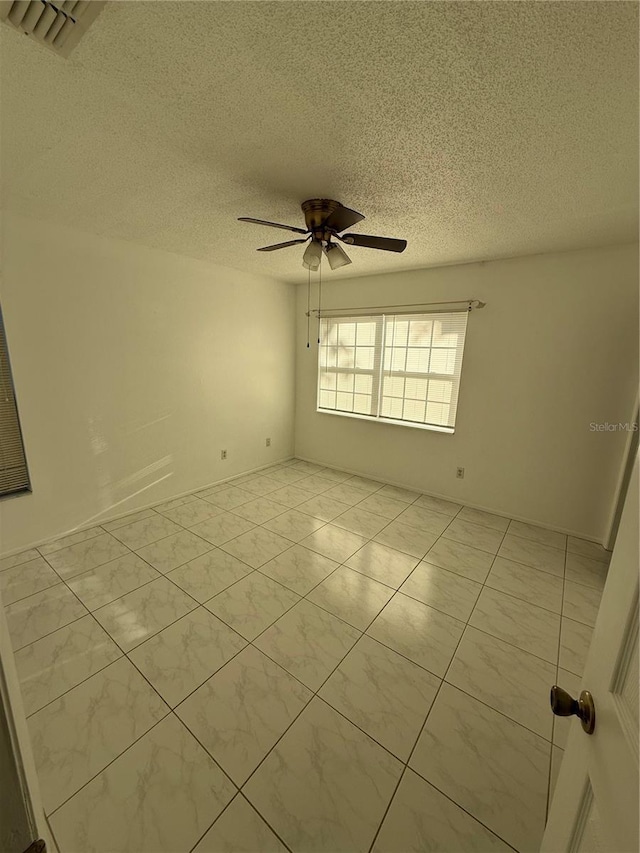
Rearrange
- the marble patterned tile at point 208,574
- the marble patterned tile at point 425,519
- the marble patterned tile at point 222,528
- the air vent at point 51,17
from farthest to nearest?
1. the marble patterned tile at point 425,519
2. the marble patterned tile at point 222,528
3. the marble patterned tile at point 208,574
4. the air vent at point 51,17

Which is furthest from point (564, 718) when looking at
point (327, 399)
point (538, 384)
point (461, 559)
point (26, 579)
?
point (327, 399)

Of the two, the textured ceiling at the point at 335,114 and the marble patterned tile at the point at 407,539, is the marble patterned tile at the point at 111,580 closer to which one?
the marble patterned tile at the point at 407,539

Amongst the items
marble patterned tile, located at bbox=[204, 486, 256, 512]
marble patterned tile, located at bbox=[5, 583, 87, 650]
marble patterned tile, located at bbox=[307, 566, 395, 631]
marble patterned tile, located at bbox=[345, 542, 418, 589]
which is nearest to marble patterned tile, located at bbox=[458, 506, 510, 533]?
marble patterned tile, located at bbox=[345, 542, 418, 589]

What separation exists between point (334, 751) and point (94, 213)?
330cm

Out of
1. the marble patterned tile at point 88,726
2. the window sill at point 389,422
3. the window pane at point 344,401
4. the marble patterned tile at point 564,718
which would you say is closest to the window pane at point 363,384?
the window pane at point 344,401

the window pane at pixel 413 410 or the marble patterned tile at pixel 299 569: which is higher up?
the window pane at pixel 413 410

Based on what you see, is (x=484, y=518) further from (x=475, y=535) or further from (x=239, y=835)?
(x=239, y=835)

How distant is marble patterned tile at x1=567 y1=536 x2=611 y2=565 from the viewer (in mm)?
2635

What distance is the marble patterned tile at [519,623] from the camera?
1792 millimetres

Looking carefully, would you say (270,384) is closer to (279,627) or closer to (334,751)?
(279,627)

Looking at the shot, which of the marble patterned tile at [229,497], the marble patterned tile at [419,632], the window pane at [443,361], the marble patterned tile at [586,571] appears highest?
the window pane at [443,361]

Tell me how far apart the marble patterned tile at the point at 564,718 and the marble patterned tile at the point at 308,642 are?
91 centimetres

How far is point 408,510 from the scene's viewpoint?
3.32m

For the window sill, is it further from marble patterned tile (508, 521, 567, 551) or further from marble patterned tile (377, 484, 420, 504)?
marble patterned tile (508, 521, 567, 551)
